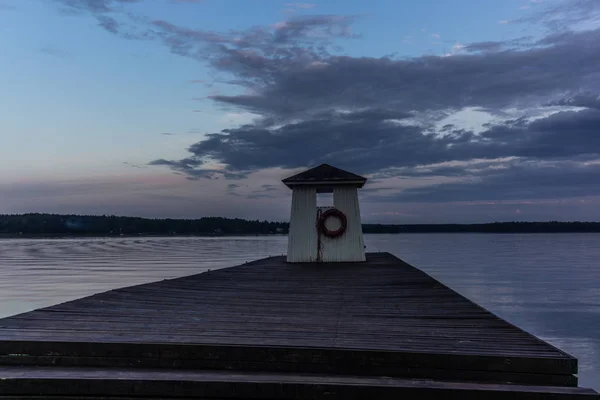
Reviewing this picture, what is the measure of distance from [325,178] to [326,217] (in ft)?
3.04

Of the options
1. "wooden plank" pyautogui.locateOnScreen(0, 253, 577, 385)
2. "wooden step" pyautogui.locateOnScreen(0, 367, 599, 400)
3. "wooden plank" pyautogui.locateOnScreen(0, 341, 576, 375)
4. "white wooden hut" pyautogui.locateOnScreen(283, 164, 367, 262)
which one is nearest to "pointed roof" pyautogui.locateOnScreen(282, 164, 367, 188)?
"white wooden hut" pyautogui.locateOnScreen(283, 164, 367, 262)

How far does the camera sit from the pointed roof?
1372cm

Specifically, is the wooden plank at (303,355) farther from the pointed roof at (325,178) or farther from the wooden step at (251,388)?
the pointed roof at (325,178)

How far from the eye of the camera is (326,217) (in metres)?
13.8

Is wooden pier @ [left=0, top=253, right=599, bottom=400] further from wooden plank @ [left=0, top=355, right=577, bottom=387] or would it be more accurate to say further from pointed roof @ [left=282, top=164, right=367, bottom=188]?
pointed roof @ [left=282, top=164, right=367, bottom=188]

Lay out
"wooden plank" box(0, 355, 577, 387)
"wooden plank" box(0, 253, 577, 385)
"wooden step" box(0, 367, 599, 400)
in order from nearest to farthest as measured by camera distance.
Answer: "wooden step" box(0, 367, 599, 400) → "wooden plank" box(0, 355, 577, 387) → "wooden plank" box(0, 253, 577, 385)

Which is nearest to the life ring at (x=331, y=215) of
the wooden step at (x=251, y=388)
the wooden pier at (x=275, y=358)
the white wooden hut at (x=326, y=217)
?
the white wooden hut at (x=326, y=217)

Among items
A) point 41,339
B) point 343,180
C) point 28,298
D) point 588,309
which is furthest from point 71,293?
point 588,309

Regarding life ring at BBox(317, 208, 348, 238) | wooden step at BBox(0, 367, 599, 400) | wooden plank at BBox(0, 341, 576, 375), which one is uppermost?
life ring at BBox(317, 208, 348, 238)

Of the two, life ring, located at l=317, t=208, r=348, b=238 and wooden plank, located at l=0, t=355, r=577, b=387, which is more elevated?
life ring, located at l=317, t=208, r=348, b=238

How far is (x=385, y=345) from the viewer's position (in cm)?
443

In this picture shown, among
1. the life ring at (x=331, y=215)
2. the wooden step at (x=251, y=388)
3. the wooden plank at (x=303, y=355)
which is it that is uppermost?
the life ring at (x=331, y=215)

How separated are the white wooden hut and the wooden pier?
7.90 meters

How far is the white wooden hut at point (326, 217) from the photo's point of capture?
45.3 feet
